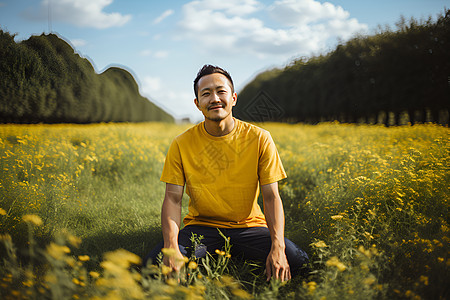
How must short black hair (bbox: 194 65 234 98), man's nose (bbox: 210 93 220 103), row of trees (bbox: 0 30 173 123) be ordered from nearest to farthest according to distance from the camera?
man's nose (bbox: 210 93 220 103) < short black hair (bbox: 194 65 234 98) < row of trees (bbox: 0 30 173 123)

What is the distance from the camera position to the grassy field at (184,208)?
1.49 m

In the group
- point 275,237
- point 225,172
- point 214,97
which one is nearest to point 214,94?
point 214,97

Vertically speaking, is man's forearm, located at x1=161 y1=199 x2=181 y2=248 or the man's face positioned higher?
the man's face

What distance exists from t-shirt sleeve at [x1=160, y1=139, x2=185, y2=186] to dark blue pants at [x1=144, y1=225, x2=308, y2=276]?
449mm

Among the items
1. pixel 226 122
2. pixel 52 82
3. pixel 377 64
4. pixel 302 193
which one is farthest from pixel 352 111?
pixel 52 82

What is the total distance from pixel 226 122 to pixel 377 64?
225 inches

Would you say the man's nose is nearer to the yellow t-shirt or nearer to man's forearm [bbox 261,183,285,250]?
the yellow t-shirt

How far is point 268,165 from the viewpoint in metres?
2.16

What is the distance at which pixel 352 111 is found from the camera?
9.38m

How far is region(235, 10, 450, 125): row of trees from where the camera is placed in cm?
470

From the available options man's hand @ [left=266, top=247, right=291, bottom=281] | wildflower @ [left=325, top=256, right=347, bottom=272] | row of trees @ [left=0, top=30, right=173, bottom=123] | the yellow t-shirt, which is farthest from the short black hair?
row of trees @ [left=0, top=30, right=173, bottom=123]

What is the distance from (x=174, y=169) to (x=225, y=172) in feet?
1.44

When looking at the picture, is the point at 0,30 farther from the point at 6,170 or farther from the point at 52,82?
the point at 6,170

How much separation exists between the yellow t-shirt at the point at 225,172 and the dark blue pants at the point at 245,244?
0.07 meters
